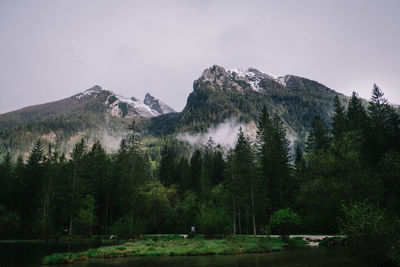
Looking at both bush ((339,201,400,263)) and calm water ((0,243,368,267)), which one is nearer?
bush ((339,201,400,263))

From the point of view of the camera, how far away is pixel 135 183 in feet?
167

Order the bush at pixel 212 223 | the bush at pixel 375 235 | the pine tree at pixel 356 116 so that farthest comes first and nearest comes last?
the pine tree at pixel 356 116
the bush at pixel 212 223
the bush at pixel 375 235

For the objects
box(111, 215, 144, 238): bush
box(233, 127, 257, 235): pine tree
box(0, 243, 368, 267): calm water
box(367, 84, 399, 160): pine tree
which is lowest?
box(111, 215, 144, 238): bush

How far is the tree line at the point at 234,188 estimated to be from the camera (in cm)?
4125

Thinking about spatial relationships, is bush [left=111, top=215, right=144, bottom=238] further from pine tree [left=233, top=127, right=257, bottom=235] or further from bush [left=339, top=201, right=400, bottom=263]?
bush [left=339, top=201, right=400, bottom=263]

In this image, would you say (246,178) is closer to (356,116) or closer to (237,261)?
(237,261)

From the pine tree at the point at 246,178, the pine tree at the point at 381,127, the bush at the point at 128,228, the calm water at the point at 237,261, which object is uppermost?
the pine tree at the point at 381,127

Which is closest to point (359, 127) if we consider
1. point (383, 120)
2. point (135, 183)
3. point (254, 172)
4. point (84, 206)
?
point (383, 120)

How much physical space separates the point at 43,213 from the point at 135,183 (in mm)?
20594

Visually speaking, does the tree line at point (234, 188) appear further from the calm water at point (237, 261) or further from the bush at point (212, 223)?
the calm water at point (237, 261)

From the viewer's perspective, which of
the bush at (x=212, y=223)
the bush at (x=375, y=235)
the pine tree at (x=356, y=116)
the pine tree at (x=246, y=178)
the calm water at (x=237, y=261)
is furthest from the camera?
the pine tree at (x=356, y=116)

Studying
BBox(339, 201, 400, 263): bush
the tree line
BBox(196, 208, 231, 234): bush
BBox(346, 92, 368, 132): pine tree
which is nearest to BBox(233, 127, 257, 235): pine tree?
the tree line

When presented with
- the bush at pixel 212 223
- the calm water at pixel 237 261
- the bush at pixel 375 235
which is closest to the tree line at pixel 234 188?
the bush at pixel 212 223

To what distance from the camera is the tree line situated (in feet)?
135
